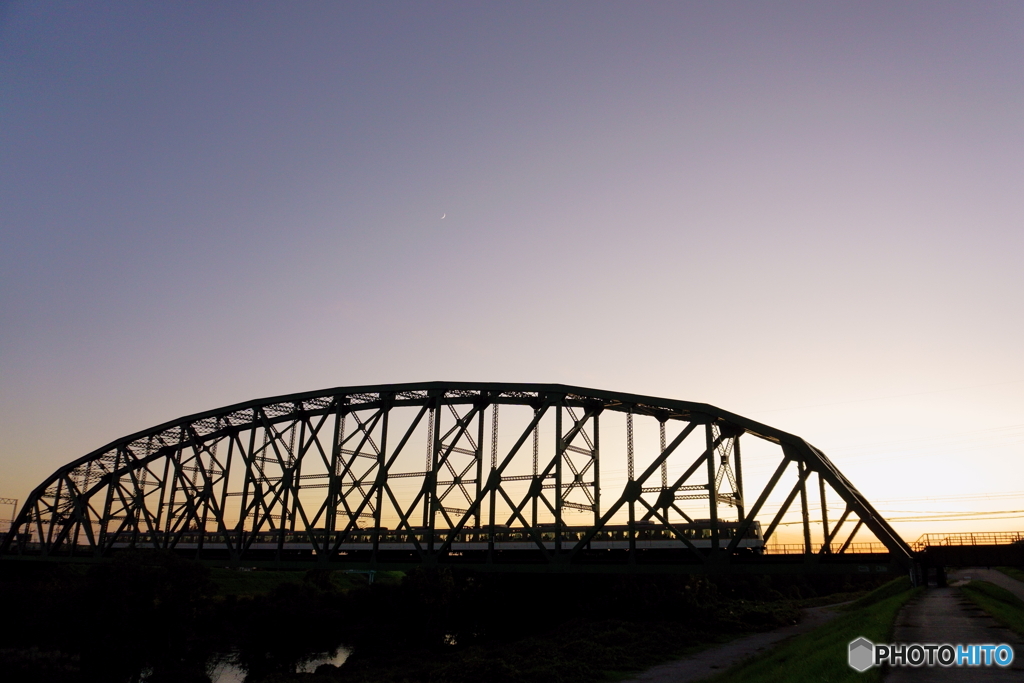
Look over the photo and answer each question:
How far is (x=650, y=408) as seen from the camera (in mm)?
50156

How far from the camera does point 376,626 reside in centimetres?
6475

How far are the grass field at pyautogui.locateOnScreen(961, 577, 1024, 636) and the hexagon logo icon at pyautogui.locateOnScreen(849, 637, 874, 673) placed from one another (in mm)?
4980

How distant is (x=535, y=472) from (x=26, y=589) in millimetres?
→ 54447

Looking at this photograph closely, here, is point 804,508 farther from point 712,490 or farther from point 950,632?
point 950,632

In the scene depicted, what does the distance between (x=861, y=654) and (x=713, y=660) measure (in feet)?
66.2

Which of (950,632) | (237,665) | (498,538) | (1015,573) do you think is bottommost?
(237,665)

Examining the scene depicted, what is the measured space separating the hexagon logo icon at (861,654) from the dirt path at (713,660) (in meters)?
13.4

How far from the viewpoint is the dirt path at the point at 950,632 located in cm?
1845

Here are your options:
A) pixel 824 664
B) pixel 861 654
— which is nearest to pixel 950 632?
pixel 861 654

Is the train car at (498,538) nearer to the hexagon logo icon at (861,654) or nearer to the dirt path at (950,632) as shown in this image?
the dirt path at (950,632)

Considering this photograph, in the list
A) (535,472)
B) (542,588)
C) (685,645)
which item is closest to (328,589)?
(542,588)

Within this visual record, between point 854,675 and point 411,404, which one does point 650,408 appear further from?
point 854,675

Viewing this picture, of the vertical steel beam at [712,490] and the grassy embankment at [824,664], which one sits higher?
the vertical steel beam at [712,490]

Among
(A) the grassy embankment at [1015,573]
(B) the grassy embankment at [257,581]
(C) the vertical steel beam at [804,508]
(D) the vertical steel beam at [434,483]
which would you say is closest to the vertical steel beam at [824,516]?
(C) the vertical steel beam at [804,508]
